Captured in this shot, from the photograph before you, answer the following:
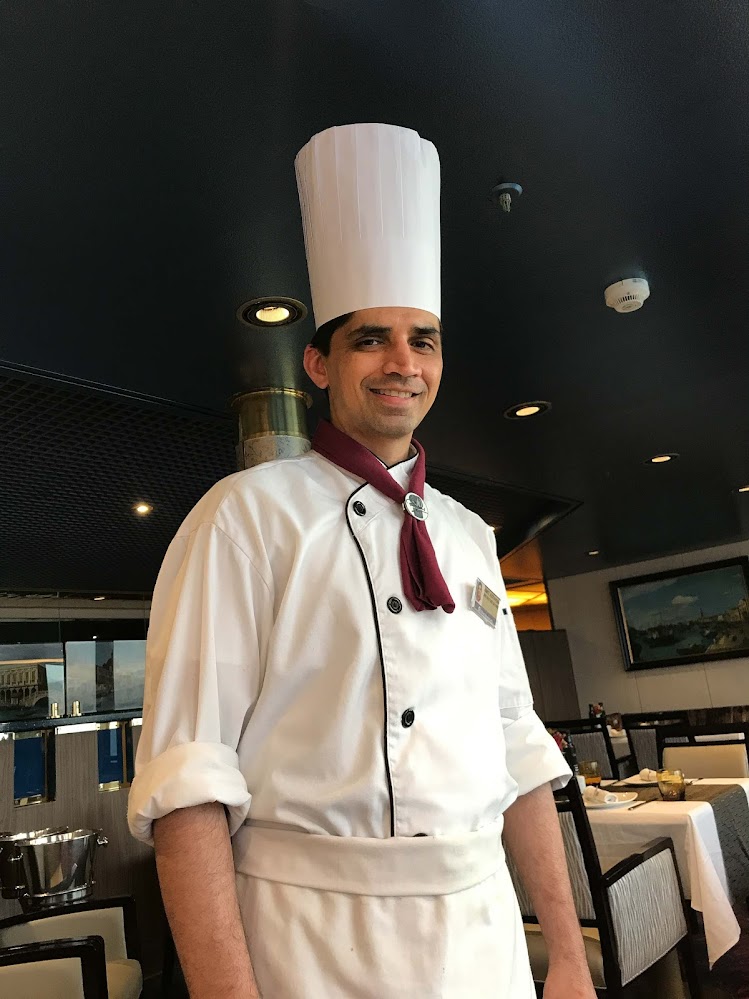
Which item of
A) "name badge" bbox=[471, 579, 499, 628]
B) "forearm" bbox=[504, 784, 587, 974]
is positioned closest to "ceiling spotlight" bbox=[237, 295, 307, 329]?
"name badge" bbox=[471, 579, 499, 628]

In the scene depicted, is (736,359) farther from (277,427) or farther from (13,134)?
(13,134)

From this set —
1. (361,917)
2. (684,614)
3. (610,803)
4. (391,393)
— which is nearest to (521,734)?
(361,917)

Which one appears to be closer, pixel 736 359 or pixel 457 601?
pixel 457 601

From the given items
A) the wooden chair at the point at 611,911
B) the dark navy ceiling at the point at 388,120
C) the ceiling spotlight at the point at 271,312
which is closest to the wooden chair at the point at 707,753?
the wooden chair at the point at 611,911

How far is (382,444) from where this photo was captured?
3.40ft

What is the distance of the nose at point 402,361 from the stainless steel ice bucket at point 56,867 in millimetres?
2296

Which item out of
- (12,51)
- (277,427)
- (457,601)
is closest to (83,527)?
(277,427)

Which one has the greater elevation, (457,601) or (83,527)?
(83,527)

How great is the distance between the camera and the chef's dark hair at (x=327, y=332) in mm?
1063

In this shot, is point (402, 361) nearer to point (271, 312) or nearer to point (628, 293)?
point (271, 312)

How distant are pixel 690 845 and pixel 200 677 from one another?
2326 mm

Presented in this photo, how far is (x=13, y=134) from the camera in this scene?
63.9 inches

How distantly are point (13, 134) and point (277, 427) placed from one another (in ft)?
5.02

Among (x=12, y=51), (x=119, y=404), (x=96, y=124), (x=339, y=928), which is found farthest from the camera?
(x=119, y=404)
